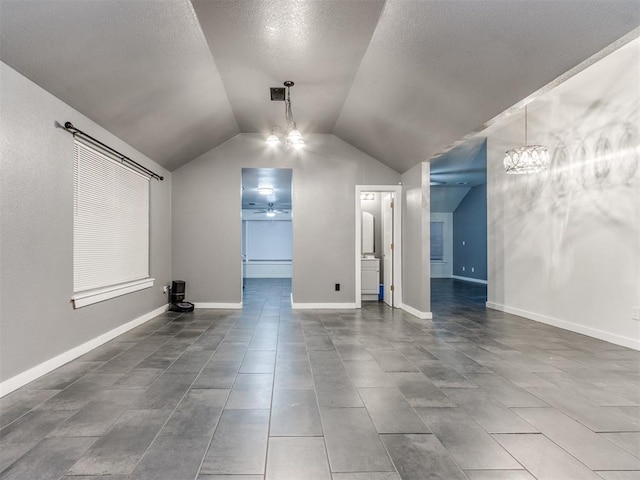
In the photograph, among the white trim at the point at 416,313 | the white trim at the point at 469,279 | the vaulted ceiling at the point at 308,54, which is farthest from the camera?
the white trim at the point at 469,279

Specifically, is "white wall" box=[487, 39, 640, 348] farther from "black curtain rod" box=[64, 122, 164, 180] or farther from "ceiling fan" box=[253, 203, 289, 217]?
"ceiling fan" box=[253, 203, 289, 217]

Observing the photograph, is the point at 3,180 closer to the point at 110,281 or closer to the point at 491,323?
the point at 110,281

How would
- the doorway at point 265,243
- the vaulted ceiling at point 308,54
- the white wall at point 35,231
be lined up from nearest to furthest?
the vaulted ceiling at point 308,54 < the white wall at point 35,231 < the doorway at point 265,243

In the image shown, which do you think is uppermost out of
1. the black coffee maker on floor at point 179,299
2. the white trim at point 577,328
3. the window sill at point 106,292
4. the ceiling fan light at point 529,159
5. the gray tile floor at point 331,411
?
the ceiling fan light at point 529,159

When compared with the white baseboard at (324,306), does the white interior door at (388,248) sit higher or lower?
higher

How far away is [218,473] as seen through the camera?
1.63m

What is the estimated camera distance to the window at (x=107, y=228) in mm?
3479

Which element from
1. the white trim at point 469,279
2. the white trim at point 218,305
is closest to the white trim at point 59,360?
the white trim at point 218,305

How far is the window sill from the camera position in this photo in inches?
134

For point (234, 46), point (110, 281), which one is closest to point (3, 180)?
point (110, 281)

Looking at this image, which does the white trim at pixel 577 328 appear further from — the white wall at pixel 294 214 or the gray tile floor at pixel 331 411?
the white wall at pixel 294 214

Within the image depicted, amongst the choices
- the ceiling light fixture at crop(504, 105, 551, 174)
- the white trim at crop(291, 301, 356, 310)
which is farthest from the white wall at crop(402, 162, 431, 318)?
the ceiling light fixture at crop(504, 105, 551, 174)

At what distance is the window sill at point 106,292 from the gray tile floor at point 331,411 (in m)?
0.54

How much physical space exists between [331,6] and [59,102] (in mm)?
2563
